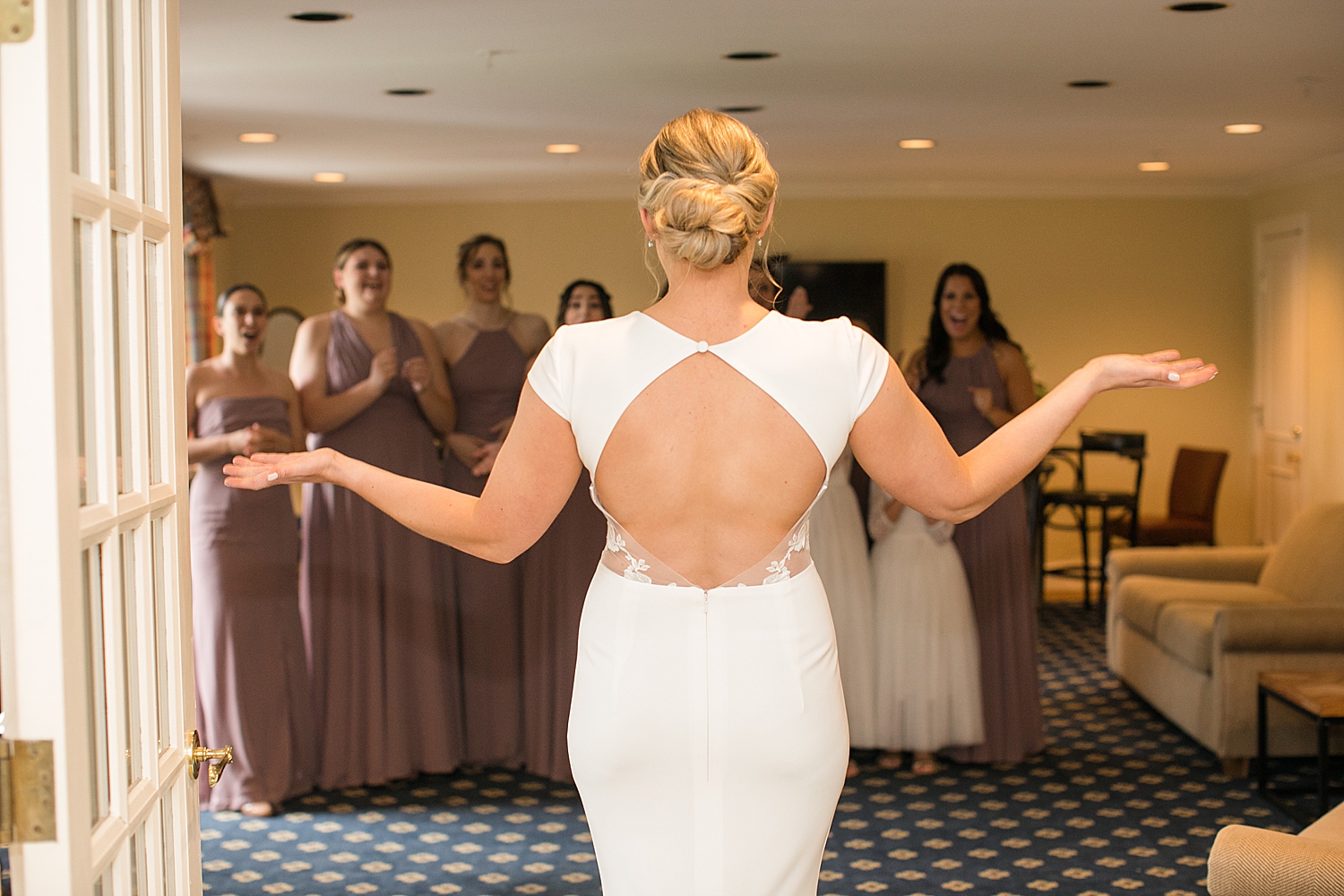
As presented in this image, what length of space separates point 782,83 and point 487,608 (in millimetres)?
2288

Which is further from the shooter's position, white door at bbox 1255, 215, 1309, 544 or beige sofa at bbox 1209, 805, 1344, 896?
white door at bbox 1255, 215, 1309, 544

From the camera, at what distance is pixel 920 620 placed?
14.1 feet

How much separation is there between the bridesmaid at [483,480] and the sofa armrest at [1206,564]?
2.75 metres

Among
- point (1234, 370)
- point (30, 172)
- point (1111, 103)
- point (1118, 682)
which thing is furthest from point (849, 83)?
point (1234, 370)

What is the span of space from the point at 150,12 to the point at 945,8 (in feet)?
9.00

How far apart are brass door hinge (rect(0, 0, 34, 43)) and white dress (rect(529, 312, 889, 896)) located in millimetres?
735

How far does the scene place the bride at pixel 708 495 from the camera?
160 centimetres

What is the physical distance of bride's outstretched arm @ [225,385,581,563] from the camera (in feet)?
5.40

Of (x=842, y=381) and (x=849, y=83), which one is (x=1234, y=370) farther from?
(x=842, y=381)

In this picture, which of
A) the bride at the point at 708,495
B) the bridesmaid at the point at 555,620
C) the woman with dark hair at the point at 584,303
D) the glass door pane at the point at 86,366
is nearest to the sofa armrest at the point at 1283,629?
the bridesmaid at the point at 555,620

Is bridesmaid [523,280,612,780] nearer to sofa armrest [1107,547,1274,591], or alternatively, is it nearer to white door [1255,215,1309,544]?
sofa armrest [1107,547,1274,591]

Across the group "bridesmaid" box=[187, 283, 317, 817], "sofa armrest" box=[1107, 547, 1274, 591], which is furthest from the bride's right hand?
"sofa armrest" box=[1107, 547, 1274, 591]

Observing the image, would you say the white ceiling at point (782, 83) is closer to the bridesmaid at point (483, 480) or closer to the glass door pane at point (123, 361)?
the bridesmaid at point (483, 480)

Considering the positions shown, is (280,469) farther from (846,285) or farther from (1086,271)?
(1086,271)
